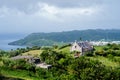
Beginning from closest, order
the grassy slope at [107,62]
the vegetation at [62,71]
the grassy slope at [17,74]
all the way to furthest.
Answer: the vegetation at [62,71]
the grassy slope at [17,74]
the grassy slope at [107,62]

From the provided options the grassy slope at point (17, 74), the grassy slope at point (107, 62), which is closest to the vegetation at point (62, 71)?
the grassy slope at point (17, 74)

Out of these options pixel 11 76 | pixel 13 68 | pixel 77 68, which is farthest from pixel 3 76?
pixel 77 68

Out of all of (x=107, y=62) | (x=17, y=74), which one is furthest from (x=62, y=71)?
(x=107, y=62)

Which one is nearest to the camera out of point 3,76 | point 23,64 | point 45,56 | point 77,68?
point 3,76

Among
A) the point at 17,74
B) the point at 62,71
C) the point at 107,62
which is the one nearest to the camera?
the point at 17,74

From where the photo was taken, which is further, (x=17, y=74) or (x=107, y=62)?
(x=107, y=62)

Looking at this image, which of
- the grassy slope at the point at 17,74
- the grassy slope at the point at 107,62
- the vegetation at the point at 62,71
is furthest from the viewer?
the grassy slope at the point at 107,62

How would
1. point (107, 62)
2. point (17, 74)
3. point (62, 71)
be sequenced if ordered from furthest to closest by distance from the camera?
1. point (107, 62)
2. point (62, 71)
3. point (17, 74)

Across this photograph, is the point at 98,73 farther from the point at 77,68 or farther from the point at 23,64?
the point at 23,64

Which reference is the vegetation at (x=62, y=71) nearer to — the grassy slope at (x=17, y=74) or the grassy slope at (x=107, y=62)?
the grassy slope at (x=17, y=74)

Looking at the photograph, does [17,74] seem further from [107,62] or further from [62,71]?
[107,62]

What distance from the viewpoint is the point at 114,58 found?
3354 inches

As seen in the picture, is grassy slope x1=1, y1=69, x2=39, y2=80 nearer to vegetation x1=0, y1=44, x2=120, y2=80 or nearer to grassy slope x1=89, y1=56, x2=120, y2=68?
vegetation x1=0, y1=44, x2=120, y2=80

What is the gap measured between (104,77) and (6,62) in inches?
862
